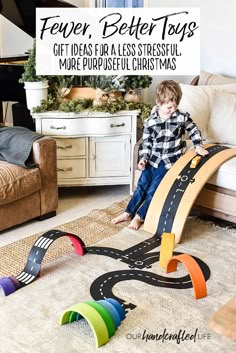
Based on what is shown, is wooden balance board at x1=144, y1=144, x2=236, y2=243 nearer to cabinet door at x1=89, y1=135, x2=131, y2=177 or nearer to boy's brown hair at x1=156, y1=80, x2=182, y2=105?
boy's brown hair at x1=156, y1=80, x2=182, y2=105

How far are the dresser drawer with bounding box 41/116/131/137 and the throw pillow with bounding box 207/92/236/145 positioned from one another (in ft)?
2.29

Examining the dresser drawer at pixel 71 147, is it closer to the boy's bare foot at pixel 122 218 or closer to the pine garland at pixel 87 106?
the pine garland at pixel 87 106

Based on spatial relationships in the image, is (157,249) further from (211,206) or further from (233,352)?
(233,352)

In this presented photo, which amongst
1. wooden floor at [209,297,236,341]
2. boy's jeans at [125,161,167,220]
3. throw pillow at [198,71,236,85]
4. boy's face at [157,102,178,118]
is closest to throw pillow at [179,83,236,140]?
throw pillow at [198,71,236,85]

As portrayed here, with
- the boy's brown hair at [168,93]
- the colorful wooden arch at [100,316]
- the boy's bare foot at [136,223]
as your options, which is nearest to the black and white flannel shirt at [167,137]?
the boy's brown hair at [168,93]

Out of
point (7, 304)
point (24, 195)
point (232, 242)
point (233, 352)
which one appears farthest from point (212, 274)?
point (24, 195)

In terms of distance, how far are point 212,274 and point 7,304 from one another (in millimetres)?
1071

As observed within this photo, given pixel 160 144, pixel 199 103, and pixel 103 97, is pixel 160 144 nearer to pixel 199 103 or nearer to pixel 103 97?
pixel 199 103

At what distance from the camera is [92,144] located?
3.75m

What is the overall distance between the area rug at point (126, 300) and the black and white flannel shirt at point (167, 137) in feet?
1.78

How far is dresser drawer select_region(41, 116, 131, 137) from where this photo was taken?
144 inches

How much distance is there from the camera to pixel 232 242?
121 inches

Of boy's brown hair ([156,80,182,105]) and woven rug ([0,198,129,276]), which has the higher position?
boy's brown hair ([156,80,182,105])

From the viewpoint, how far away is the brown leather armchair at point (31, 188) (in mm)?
3098
